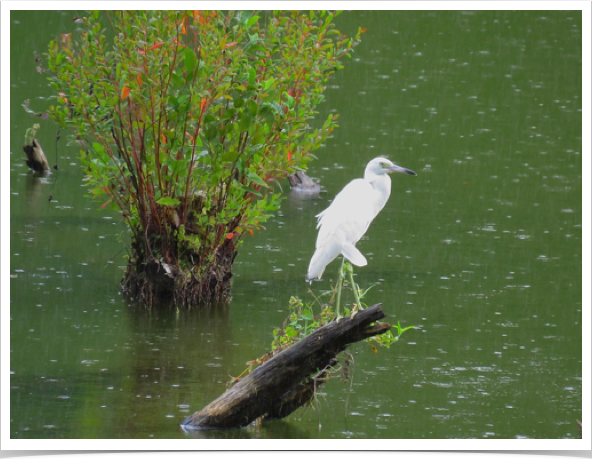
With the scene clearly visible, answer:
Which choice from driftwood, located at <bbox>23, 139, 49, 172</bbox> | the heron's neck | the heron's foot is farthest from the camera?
driftwood, located at <bbox>23, 139, 49, 172</bbox>

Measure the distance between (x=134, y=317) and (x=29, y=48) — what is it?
1854 cm

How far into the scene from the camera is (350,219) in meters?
8.42

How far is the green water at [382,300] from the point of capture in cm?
840

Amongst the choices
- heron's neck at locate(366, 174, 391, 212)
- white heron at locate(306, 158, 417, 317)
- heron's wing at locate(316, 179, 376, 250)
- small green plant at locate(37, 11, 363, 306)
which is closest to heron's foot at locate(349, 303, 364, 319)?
white heron at locate(306, 158, 417, 317)

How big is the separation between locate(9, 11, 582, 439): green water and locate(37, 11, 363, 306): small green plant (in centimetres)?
60

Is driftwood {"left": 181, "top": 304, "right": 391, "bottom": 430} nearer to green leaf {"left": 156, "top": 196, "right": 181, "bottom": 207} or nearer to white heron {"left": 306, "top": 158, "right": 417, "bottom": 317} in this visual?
white heron {"left": 306, "top": 158, "right": 417, "bottom": 317}

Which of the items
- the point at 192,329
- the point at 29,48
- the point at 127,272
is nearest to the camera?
the point at 192,329

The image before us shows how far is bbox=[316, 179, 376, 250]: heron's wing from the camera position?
833 cm

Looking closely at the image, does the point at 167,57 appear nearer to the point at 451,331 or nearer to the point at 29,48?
the point at 451,331

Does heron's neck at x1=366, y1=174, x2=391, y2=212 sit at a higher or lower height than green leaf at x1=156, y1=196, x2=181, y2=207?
higher

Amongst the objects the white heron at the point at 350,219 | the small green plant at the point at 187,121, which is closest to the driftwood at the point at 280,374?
the white heron at the point at 350,219

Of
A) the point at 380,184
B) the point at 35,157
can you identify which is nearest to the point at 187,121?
the point at 380,184

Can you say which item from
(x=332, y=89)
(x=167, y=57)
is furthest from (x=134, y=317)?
(x=332, y=89)

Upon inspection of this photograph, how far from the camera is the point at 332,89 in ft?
84.2
